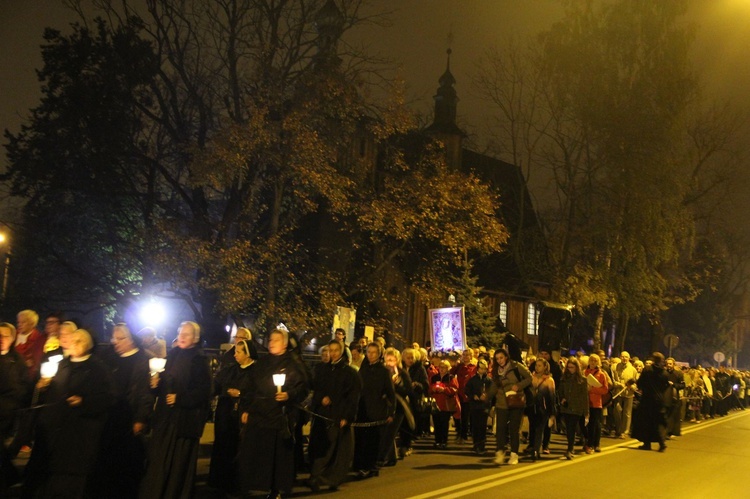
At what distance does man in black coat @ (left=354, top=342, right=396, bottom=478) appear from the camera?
12016mm

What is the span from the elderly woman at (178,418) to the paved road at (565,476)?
184 cm

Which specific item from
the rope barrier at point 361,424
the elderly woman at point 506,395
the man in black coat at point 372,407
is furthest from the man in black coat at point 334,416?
the elderly woman at point 506,395

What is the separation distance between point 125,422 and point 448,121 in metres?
49.7

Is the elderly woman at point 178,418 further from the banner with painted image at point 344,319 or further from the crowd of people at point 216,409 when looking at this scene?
the banner with painted image at point 344,319

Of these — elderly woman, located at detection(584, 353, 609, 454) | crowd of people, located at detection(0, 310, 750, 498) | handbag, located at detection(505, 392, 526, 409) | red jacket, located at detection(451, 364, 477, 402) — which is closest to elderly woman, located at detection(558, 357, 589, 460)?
crowd of people, located at detection(0, 310, 750, 498)

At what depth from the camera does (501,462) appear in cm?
1402

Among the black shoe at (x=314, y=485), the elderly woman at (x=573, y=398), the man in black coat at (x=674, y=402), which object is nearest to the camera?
the black shoe at (x=314, y=485)

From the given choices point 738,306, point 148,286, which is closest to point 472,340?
point 148,286

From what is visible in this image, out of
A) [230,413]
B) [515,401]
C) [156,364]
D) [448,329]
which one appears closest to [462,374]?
[515,401]

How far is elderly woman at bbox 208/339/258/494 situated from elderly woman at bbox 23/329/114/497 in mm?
1997

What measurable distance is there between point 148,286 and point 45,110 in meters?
7.20

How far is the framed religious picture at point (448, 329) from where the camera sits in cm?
2412

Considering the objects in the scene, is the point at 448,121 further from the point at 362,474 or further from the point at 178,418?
the point at 178,418

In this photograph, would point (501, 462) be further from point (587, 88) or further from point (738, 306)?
point (738, 306)
